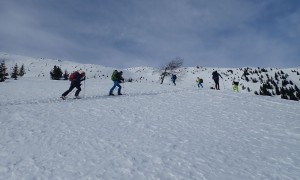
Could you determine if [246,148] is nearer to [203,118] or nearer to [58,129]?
[203,118]

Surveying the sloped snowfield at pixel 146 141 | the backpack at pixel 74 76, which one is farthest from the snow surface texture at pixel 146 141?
the backpack at pixel 74 76

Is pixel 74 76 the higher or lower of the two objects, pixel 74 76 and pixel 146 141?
the higher

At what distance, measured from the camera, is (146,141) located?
9.60 m

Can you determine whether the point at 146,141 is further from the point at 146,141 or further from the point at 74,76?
the point at 74,76

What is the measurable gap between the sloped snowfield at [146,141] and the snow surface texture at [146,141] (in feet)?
0.07

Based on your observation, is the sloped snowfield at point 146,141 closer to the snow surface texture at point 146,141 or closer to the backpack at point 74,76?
the snow surface texture at point 146,141

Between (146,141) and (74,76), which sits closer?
(146,141)

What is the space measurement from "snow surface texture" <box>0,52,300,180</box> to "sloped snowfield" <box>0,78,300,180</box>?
0.07 feet

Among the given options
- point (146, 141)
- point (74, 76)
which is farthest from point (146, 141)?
point (74, 76)

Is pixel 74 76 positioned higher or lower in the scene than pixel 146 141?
higher

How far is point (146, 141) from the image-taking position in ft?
31.5

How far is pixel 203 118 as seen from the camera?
13555 mm

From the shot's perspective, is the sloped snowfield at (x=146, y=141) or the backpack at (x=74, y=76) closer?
the sloped snowfield at (x=146, y=141)

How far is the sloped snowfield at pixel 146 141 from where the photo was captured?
718 cm
